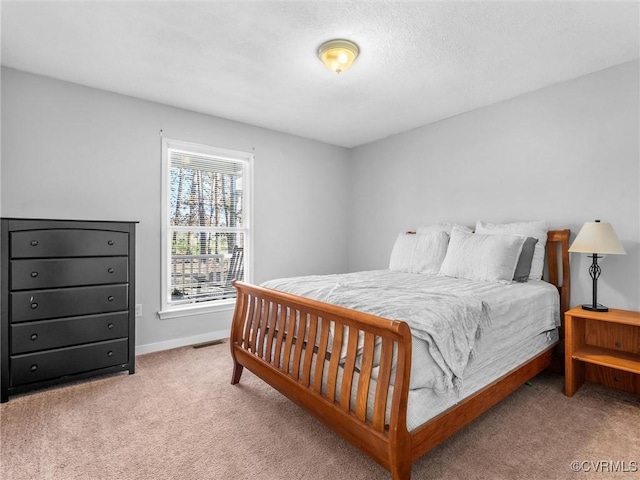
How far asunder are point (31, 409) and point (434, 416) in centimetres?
247

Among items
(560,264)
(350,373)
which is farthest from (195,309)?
(560,264)

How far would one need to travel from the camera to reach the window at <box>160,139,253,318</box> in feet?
11.4

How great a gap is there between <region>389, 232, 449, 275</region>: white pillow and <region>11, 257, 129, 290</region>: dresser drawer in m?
2.53

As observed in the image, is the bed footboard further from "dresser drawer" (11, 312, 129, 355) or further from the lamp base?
the lamp base

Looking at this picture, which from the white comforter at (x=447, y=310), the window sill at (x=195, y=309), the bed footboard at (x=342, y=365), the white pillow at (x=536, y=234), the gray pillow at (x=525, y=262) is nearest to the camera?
the bed footboard at (x=342, y=365)

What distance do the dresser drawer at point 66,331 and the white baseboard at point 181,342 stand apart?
545mm

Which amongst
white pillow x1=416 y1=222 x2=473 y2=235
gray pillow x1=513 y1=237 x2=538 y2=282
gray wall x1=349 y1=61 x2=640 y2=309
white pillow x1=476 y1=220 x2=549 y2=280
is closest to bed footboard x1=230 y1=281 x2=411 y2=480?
gray pillow x1=513 y1=237 x2=538 y2=282

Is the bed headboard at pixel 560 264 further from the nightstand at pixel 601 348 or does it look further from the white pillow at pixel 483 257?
the white pillow at pixel 483 257

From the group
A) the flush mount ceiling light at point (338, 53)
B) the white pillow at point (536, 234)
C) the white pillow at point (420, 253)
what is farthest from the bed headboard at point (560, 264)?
the flush mount ceiling light at point (338, 53)

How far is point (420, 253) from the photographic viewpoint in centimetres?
338

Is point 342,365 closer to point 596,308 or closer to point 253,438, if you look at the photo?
point 253,438

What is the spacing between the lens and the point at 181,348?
11.2ft

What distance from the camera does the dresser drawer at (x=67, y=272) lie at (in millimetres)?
2354

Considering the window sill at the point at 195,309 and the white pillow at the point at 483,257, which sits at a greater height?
the white pillow at the point at 483,257
